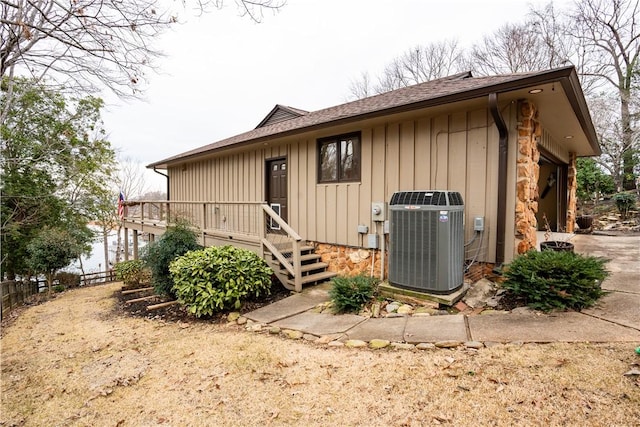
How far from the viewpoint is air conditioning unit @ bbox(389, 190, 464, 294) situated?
12.0 ft

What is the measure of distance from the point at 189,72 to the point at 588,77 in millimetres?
18101

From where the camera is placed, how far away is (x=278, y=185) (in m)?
7.21

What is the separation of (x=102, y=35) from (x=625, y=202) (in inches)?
595

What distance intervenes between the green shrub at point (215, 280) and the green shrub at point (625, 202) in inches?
511

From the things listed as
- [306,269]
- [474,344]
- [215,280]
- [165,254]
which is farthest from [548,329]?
[165,254]

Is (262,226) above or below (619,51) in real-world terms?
below

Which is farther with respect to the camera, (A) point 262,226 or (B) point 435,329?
(A) point 262,226

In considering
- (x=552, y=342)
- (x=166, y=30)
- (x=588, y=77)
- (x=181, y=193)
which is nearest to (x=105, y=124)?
(x=181, y=193)

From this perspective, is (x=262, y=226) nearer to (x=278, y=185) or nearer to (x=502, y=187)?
(x=278, y=185)

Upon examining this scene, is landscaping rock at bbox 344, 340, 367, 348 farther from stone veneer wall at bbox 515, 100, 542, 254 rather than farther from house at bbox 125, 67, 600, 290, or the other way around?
stone veneer wall at bbox 515, 100, 542, 254

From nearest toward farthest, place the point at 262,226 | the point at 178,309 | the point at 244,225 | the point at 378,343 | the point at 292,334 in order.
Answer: the point at 378,343
the point at 292,334
the point at 178,309
the point at 262,226
the point at 244,225

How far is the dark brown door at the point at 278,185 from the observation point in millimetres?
7035

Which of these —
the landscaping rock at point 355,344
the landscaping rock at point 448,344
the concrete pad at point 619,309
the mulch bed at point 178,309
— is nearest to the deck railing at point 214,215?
the mulch bed at point 178,309

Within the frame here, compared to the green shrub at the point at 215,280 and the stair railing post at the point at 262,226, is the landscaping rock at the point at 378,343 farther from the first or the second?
the stair railing post at the point at 262,226
